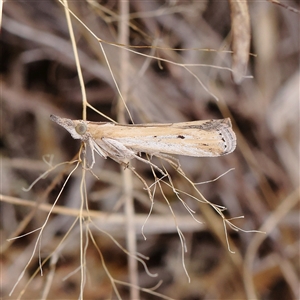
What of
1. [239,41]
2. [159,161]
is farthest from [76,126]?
[159,161]

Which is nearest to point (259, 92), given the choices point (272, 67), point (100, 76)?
point (272, 67)

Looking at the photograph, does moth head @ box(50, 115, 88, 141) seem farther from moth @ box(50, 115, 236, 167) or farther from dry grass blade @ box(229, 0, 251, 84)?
dry grass blade @ box(229, 0, 251, 84)

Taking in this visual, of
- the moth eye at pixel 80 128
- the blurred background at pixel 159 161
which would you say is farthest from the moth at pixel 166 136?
the blurred background at pixel 159 161

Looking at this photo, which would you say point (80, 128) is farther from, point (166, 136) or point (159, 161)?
point (159, 161)

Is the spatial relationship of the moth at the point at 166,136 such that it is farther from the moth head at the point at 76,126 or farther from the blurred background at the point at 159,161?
the blurred background at the point at 159,161

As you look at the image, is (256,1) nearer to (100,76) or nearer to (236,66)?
(100,76)

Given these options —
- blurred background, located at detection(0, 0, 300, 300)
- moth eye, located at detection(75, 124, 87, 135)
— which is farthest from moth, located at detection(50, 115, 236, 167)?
blurred background, located at detection(0, 0, 300, 300)
